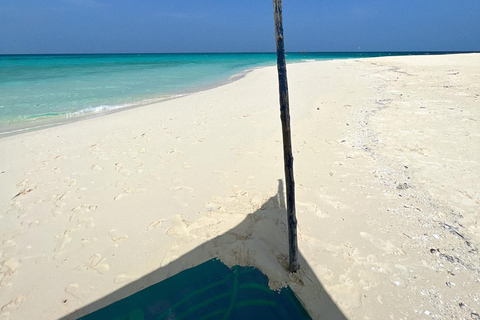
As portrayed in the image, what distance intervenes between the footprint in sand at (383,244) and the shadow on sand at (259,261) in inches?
29.5

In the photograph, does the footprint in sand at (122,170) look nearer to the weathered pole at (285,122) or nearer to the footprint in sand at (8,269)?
the footprint in sand at (8,269)

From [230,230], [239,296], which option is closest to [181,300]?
[239,296]

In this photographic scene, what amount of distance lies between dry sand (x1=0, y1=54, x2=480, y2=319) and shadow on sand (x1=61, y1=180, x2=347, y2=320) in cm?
1

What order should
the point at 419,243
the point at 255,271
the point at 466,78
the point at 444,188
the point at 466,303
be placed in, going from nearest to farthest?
the point at 466,303 → the point at 255,271 → the point at 419,243 → the point at 444,188 → the point at 466,78

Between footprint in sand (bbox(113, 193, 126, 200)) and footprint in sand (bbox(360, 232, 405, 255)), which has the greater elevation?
footprint in sand (bbox(113, 193, 126, 200))

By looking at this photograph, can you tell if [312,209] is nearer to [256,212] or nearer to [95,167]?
[256,212]

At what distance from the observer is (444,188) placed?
121 inches

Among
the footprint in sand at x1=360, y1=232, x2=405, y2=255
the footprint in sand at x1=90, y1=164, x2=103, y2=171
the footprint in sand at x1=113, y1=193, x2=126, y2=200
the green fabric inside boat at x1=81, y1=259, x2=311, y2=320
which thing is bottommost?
the green fabric inside boat at x1=81, y1=259, x2=311, y2=320

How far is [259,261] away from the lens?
2.32m

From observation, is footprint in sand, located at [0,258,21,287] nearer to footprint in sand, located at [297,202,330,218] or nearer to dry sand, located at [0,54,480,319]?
dry sand, located at [0,54,480,319]

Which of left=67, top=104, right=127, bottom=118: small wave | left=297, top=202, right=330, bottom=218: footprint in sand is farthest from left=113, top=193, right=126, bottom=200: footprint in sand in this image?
left=67, top=104, right=127, bottom=118: small wave

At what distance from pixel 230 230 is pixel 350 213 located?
140 cm

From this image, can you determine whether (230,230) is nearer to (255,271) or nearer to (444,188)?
(255,271)

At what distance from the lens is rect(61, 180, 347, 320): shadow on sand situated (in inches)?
78.5
